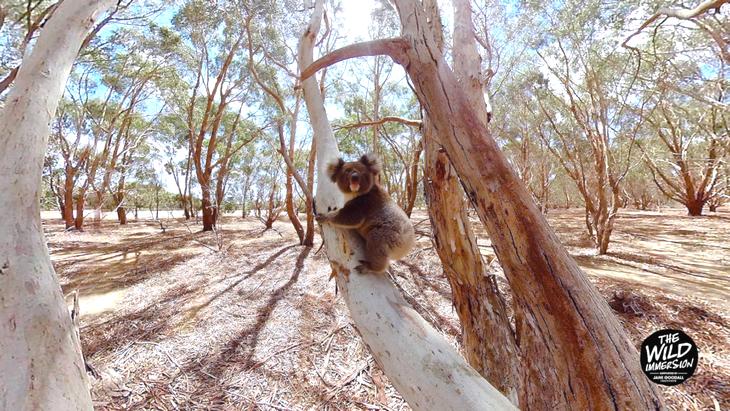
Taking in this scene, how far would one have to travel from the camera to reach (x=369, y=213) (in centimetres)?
208

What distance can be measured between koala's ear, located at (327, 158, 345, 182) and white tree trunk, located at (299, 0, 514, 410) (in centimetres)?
71

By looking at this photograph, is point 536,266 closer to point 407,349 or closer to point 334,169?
point 407,349

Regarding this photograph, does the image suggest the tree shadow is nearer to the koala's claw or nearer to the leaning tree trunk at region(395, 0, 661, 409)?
the koala's claw

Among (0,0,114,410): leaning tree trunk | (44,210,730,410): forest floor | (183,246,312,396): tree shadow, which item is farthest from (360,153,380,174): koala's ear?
(183,246,312,396): tree shadow

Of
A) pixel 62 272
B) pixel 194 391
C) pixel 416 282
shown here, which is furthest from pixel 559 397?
pixel 62 272

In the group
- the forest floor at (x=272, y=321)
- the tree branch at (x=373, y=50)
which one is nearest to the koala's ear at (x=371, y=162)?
the tree branch at (x=373, y=50)

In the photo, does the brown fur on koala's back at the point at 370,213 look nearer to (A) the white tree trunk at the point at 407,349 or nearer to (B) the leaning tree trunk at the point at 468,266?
(A) the white tree trunk at the point at 407,349

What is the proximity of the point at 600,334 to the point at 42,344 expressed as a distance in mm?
1799

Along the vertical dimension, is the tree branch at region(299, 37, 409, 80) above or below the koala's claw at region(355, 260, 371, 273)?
above

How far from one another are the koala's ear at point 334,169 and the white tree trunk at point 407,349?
71cm

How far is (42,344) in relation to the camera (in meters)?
0.88

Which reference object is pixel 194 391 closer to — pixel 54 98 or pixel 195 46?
pixel 54 98

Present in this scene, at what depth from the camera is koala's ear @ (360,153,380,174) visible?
2.35 m

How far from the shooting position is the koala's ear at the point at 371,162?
2.35 metres
